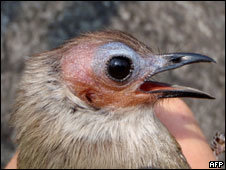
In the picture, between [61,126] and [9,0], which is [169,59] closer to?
[61,126]

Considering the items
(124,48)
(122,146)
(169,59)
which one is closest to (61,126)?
(122,146)

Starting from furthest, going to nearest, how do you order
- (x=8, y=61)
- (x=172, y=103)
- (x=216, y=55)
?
(x=216, y=55) < (x=8, y=61) < (x=172, y=103)

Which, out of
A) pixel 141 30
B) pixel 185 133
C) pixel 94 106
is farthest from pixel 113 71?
pixel 141 30

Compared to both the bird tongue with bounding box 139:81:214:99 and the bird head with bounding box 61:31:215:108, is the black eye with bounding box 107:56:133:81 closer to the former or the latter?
the bird head with bounding box 61:31:215:108

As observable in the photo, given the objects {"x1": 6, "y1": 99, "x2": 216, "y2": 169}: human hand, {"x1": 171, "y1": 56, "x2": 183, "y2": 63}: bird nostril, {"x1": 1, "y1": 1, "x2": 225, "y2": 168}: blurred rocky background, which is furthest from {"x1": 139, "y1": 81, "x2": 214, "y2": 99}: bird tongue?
{"x1": 1, "y1": 1, "x2": 225, "y2": 168}: blurred rocky background

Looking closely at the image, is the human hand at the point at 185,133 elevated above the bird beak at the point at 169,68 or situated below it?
below

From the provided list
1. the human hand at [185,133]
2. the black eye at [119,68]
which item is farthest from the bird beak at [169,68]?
the human hand at [185,133]

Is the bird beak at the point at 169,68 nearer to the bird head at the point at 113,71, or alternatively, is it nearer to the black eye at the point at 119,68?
the bird head at the point at 113,71
